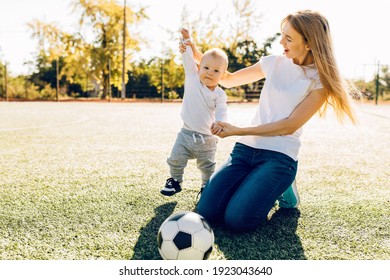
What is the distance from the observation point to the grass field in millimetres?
2400

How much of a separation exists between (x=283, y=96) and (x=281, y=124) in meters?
0.25

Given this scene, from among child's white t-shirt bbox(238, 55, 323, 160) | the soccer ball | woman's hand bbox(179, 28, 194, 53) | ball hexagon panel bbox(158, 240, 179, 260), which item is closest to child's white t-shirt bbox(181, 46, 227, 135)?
woman's hand bbox(179, 28, 194, 53)

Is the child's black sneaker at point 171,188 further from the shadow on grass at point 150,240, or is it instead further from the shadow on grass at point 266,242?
the shadow on grass at point 266,242

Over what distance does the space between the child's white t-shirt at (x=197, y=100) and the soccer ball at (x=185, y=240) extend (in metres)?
1.44

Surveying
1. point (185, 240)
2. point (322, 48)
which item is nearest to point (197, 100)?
point (322, 48)

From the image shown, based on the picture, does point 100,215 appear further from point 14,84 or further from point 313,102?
point 14,84

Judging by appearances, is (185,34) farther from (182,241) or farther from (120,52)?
(120,52)

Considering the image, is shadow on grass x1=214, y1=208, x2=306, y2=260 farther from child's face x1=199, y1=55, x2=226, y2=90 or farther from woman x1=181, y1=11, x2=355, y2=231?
child's face x1=199, y1=55, x2=226, y2=90

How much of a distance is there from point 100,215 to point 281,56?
185 cm

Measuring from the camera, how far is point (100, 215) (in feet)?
9.63

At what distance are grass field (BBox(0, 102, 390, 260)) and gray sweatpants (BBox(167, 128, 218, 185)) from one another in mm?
213

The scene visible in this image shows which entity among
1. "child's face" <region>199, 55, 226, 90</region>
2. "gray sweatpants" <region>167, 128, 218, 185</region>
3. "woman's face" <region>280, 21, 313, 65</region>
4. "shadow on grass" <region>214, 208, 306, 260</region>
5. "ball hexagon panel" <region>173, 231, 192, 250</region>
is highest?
"woman's face" <region>280, 21, 313, 65</region>

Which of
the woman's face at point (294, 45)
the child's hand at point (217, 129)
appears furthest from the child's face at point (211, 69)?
the child's hand at point (217, 129)
